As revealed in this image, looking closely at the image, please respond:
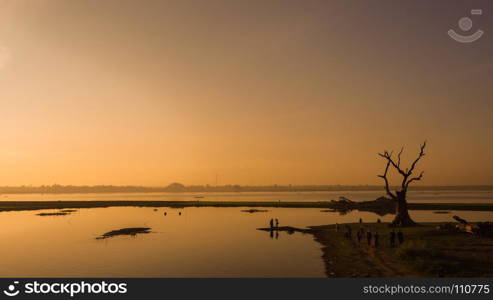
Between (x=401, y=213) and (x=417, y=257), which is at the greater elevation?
(x=401, y=213)

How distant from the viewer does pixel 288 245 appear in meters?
43.6

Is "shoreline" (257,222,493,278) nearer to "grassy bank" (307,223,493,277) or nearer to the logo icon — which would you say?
"grassy bank" (307,223,493,277)

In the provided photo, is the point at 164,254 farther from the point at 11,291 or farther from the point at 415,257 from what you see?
the point at 415,257

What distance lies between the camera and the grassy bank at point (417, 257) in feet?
87.1

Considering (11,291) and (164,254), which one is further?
(164,254)

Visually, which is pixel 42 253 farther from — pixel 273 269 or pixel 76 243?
pixel 273 269

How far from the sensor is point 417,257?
29.8 meters

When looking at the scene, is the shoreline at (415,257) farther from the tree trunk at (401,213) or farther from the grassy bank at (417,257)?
the tree trunk at (401,213)

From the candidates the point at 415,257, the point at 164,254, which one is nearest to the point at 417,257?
the point at 415,257

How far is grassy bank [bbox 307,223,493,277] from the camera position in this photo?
87.1ft

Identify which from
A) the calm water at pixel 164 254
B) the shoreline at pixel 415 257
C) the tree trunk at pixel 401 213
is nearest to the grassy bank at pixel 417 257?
the shoreline at pixel 415 257

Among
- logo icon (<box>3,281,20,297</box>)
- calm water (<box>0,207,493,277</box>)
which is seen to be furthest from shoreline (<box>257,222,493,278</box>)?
logo icon (<box>3,281,20,297</box>)

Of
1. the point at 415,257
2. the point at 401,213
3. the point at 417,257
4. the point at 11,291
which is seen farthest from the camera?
the point at 401,213

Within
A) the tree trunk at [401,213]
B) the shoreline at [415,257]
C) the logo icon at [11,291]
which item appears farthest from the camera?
the tree trunk at [401,213]
